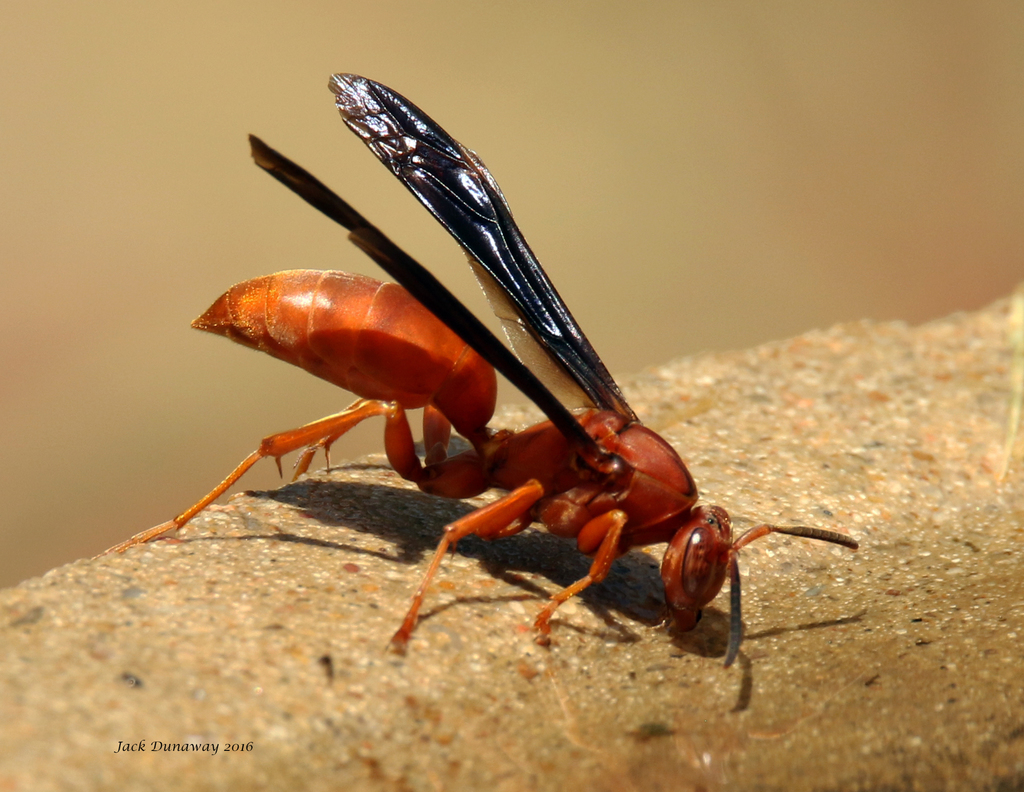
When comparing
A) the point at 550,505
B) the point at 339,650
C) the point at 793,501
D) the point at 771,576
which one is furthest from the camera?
the point at 793,501

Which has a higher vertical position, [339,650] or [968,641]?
[339,650]

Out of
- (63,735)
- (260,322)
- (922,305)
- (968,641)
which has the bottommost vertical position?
(922,305)

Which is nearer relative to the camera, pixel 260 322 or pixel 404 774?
pixel 404 774

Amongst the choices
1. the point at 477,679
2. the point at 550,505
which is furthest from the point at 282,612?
the point at 550,505

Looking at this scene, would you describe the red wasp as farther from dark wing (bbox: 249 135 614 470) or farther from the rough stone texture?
the rough stone texture

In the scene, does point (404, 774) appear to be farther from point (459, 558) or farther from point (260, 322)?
point (260, 322)

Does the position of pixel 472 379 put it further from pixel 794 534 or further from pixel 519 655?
pixel 794 534

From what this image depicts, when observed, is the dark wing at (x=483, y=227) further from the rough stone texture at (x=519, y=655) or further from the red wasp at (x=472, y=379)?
the rough stone texture at (x=519, y=655)
